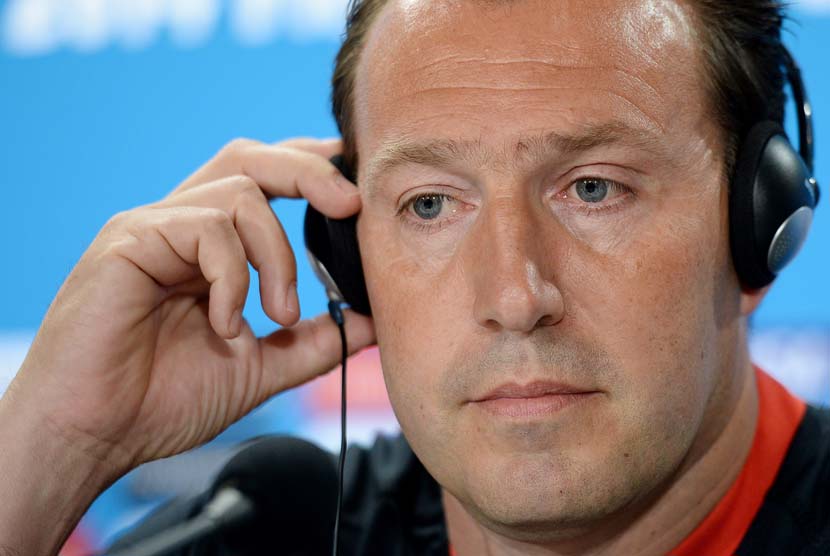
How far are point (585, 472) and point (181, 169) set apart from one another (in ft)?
6.59

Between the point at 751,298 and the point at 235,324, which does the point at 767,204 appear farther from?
the point at 235,324

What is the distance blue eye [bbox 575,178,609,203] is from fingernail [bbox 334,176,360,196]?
1.15 ft

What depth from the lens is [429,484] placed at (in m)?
1.87

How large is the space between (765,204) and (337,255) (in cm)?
61

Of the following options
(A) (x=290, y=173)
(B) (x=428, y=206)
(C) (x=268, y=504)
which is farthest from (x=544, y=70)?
(C) (x=268, y=504)

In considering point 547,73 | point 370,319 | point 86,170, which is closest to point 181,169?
point 86,170

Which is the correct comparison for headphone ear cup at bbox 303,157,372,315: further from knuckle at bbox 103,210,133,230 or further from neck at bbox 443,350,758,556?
neck at bbox 443,350,758,556

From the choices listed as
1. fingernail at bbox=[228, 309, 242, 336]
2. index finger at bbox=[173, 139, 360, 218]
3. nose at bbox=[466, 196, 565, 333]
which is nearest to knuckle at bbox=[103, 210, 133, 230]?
index finger at bbox=[173, 139, 360, 218]

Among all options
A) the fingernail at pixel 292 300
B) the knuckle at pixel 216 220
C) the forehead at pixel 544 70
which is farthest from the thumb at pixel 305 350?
the forehead at pixel 544 70

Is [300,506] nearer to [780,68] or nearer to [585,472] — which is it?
[585,472]

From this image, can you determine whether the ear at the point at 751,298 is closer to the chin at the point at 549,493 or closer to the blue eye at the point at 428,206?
the chin at the point at 549,493

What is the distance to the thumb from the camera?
68.2 inches

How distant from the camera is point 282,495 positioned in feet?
5.47

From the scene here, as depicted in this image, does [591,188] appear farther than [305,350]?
No
